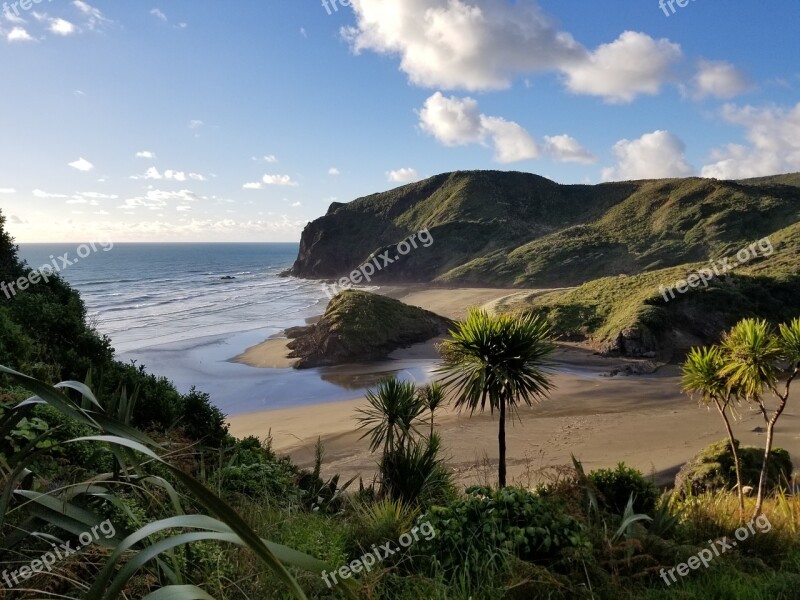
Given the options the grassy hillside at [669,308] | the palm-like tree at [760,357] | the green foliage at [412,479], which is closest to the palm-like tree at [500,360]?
the green foliage at [412,479]

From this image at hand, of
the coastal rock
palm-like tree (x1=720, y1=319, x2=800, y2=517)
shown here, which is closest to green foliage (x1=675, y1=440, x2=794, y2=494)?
palm-like tree (x1=720, y1=319, x2=800, y2=517)

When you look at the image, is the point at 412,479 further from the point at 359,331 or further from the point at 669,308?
the point at 669,308

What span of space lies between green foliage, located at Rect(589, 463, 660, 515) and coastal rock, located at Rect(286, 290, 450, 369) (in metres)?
20.2

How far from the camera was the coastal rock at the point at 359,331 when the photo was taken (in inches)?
1065

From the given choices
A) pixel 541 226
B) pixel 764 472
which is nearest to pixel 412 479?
pixel 764 472

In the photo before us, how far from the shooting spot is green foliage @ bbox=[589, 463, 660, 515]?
21.9 ft

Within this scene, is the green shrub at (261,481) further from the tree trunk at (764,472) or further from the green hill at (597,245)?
the green hill at (597,245)

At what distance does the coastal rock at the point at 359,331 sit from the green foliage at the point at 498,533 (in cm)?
2190

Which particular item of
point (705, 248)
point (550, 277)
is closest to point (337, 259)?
point (550, 277)

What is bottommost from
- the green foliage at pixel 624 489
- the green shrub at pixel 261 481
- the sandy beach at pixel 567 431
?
the sandy beach at pixel 567 431

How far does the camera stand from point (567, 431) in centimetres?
1605

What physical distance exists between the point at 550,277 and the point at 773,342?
5664 centimetres

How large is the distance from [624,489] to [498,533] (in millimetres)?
3557

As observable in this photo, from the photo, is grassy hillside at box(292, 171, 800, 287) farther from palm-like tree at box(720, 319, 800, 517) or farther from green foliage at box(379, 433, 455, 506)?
green foliage at box(379, 433, 455, 506)
